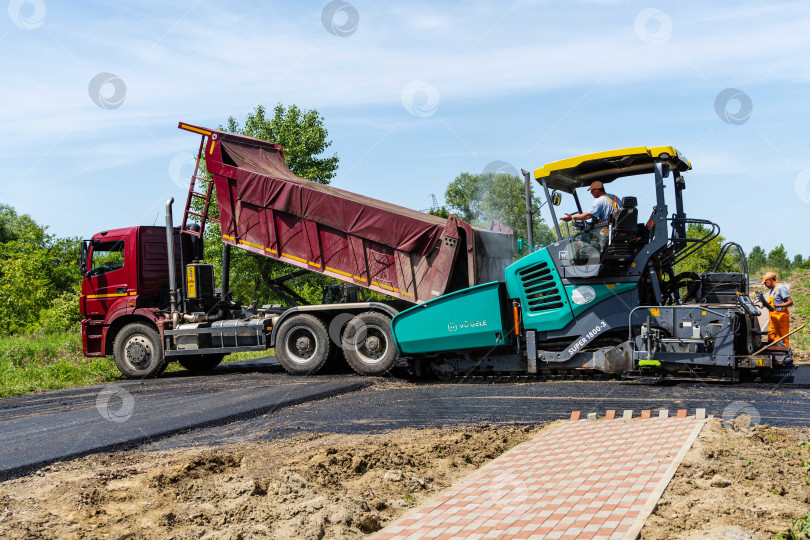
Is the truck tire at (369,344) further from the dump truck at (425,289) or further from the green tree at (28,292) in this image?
the green tree at (28,292)

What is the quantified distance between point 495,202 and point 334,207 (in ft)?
81.6

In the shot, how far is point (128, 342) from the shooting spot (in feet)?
44.3

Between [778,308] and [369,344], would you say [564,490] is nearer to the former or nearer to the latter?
[369,344]

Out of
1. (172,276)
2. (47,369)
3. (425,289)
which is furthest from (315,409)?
(47,369)

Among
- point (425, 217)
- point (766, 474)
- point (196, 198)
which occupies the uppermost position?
point (196, 198)

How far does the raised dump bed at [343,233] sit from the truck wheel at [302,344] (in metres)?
0.92

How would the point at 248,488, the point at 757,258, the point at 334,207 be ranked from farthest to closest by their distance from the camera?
1. the point at 757,258
2. the point at 334,207
3. the point at 248,488

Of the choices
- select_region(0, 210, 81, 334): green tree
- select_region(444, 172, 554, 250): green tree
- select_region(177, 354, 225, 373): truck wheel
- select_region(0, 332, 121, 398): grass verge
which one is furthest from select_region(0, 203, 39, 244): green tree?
select_region(177, 354, 225, 373): truck wheel

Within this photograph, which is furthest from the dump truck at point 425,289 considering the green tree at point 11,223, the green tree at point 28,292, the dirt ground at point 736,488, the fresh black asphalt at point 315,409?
the green tree at point 11,223

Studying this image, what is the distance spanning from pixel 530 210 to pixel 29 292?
33.5 meters

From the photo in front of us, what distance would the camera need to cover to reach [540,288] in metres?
9.85

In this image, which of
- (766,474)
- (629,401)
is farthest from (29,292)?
(766,474)

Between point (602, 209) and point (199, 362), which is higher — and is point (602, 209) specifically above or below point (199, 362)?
above

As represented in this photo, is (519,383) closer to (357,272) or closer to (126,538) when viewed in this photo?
(357,272)
